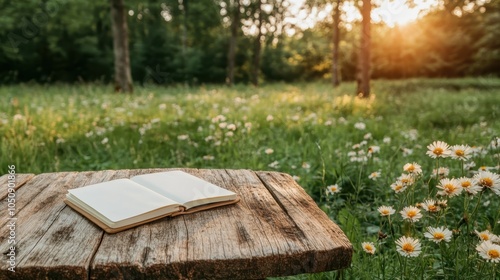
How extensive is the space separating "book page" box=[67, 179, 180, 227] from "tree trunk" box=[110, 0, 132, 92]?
1118 cm

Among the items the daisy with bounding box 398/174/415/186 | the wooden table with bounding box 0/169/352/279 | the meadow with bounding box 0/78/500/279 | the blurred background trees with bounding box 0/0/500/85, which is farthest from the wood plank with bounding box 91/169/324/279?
the blurred background trees with bounding box 0/0/500/85

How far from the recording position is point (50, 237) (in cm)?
135

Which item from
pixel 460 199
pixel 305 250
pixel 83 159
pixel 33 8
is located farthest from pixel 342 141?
pixel 33 8

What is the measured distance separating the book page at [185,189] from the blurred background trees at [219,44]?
1641 centimetres

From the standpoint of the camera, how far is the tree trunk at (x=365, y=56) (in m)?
11.1

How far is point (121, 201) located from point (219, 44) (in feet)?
81.1

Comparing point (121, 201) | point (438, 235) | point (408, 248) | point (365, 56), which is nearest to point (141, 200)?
point (121, 201)

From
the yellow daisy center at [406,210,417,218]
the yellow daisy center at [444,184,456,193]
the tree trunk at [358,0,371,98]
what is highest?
the tree trunk at [358,0,371,98]

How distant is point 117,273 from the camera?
118 centimetres

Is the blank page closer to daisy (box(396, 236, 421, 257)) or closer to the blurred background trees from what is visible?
daisy (box(396, 236, 421, 257))

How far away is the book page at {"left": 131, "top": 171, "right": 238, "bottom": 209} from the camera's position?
1.60m

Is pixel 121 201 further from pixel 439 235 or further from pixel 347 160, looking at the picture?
pixel 347 160

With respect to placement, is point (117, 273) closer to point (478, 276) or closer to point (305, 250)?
point (305, 250)

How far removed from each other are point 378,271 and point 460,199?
4.51 feet
